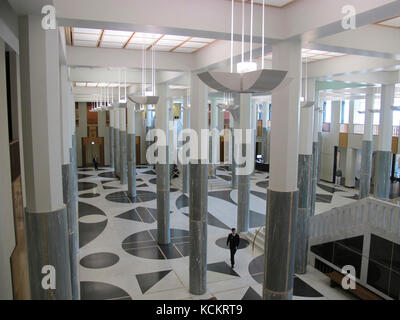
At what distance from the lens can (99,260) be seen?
1363cm

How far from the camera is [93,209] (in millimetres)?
20328

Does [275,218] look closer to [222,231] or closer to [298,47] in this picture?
[298,47]

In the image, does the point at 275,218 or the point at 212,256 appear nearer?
the point at 275,218

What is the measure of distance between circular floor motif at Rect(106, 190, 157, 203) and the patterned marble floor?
6cm

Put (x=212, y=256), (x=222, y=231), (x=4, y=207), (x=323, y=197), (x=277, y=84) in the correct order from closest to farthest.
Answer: (x=277, y=84) < (x=4, y=207) < (x=212, y=256) < (x=222, y=231) < (x=323, y=197)

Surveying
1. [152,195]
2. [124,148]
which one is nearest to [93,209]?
[152,195]

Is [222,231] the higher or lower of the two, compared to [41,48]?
lower

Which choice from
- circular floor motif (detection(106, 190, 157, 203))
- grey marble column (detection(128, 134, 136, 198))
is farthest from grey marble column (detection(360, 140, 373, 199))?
grey marble column (detection(128, 134, 136, 198))

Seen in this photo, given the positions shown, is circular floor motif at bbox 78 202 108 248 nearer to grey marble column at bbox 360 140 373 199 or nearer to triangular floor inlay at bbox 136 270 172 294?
triangular floor inlay at bbox 136 270 172 294

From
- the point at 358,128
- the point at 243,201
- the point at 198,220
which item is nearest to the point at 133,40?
the point at 198,220

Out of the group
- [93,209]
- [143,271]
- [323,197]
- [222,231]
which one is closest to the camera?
[143,271]

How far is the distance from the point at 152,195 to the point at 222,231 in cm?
809

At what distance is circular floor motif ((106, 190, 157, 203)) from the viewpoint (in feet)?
73.5

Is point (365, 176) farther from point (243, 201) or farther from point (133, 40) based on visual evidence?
point (133, 40)
